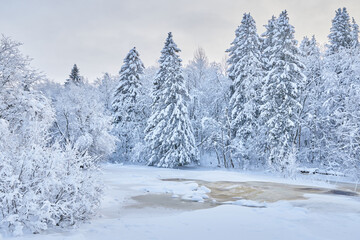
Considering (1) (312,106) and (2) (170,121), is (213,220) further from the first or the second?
(1) (312,106)

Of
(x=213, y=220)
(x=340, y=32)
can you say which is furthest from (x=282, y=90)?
(x=213, y=220)

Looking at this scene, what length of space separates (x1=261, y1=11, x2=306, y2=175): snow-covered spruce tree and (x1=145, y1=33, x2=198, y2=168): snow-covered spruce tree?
7878mm

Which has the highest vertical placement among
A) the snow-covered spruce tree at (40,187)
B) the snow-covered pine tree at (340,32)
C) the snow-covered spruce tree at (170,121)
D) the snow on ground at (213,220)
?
the snow-covered pine tree at (340,32)

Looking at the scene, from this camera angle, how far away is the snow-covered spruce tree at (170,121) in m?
27.2

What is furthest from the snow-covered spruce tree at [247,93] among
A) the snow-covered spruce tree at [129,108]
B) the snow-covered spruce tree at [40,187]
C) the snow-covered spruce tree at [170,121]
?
the snow-covered spruce tree at [40,187]

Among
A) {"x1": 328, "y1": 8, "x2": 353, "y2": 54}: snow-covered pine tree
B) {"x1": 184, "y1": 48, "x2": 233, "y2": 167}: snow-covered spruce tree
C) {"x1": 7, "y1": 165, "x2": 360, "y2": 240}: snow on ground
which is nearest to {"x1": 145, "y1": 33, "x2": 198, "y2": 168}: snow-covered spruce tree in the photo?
{"x1": 184, "y1": 48, "x2": 233, "y2": 167}: snow-covered spruce tree

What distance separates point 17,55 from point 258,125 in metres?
20.2

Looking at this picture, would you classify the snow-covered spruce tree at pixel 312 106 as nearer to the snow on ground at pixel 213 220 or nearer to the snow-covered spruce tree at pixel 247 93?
the snow-covered spruce tree at pixel 247 93

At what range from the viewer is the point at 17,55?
1430cm

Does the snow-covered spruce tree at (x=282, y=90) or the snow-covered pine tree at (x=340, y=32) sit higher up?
the snow-covered pine tree at (x=340, y=32)

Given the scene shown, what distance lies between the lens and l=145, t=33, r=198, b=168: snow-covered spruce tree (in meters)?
27.2

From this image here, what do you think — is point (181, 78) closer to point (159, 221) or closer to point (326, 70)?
point (326, 70)

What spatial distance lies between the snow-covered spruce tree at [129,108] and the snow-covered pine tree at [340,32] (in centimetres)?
2298

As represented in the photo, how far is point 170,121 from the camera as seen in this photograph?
90.8 ft
